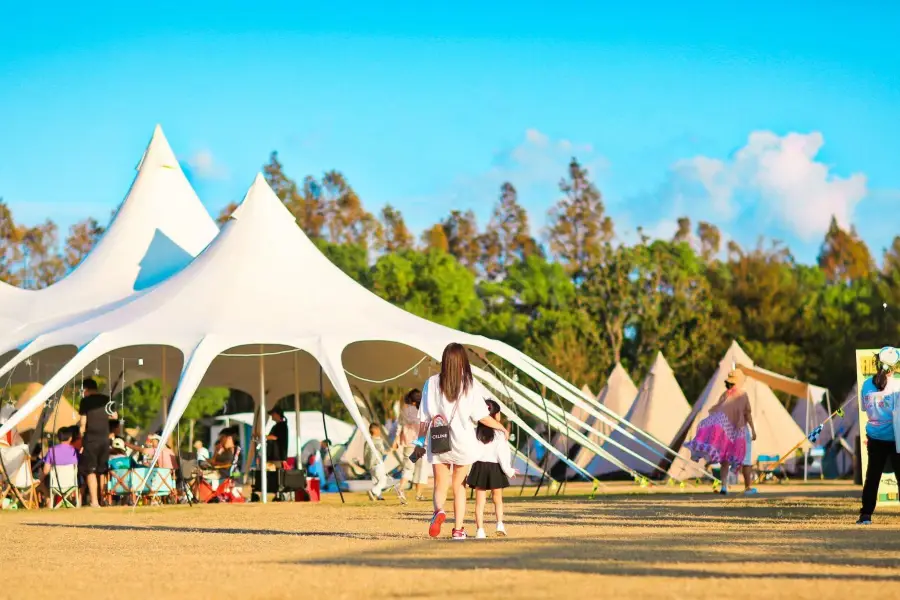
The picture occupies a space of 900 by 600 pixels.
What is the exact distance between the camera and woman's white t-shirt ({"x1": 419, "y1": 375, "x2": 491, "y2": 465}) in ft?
35.6

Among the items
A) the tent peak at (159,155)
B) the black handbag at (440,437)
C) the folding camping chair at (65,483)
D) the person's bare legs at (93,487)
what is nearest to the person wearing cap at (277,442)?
the folding camping chair at (65,483)

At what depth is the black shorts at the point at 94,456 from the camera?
20078 millimetres

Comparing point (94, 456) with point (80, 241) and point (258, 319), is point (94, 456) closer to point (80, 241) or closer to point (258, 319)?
point (258, 319)

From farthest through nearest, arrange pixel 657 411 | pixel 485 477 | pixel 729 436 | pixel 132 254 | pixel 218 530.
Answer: pixel 657 411
pixel 132 254
pixel 729 436
pixel 218 530
pixel 485 477

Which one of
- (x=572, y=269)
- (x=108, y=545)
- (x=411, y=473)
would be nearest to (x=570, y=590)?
(x=108, y=545)

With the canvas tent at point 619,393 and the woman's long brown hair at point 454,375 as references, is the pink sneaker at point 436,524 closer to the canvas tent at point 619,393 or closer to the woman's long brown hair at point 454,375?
the woman's long brown hair at point 454,375

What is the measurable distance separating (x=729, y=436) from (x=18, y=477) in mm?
10646

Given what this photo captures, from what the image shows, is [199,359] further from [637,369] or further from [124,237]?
[637,369]

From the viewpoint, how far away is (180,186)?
27.7m

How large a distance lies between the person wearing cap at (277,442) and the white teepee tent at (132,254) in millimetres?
3701

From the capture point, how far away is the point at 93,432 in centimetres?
1995

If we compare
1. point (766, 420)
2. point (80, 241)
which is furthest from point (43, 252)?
point (766, 420)

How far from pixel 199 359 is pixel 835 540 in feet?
37.4

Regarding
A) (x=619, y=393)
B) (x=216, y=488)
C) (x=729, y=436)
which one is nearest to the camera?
(x=729, y=436)
